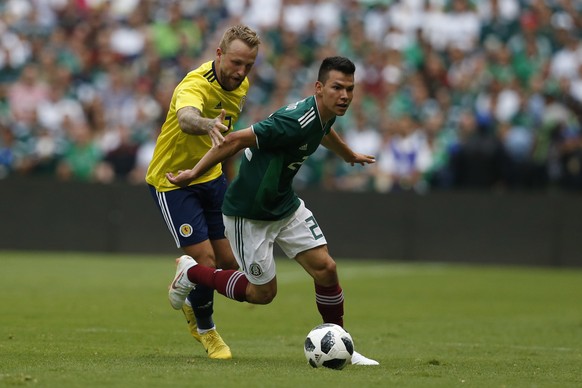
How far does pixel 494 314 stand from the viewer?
14.0m

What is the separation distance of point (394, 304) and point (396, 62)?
8.79m

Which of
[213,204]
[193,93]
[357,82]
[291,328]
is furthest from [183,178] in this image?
[357,82]

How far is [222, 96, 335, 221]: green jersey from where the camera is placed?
28.4 ft

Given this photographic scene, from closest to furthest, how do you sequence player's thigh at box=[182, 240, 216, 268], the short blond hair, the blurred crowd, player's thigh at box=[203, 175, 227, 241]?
1. the short blond hair
2. player's thigh at box=[182, 240, 216, 268]
3. player's thigh at box=[203, 175, 227, 241]
4. the blurred crowd

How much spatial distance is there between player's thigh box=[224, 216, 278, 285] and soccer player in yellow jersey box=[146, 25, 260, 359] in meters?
0.68

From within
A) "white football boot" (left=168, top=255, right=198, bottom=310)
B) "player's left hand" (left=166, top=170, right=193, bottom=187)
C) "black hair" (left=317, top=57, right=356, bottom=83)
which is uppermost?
"black hair" (left=317, top=57, right=356, bottom=83)

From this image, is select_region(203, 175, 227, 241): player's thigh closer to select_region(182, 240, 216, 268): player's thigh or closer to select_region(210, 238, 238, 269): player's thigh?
select_region(210, 238, 238, 269): player's thigh

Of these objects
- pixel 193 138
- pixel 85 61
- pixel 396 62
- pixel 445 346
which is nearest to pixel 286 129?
pixel 193 138

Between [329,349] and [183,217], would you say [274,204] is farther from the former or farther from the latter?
[329,349]

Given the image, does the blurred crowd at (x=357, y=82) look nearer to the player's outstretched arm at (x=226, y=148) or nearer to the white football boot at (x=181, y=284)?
the white football boot at (x=181, y=284)

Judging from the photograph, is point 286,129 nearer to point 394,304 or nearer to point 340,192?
point 394,304

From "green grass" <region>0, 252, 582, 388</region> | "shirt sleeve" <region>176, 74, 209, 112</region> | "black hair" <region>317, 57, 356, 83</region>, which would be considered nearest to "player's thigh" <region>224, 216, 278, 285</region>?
"green grass" <region>0, 252, 582, 388</region>

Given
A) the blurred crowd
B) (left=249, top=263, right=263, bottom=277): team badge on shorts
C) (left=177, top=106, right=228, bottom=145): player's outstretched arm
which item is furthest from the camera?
the blurred crowd

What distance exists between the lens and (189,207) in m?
9.70
